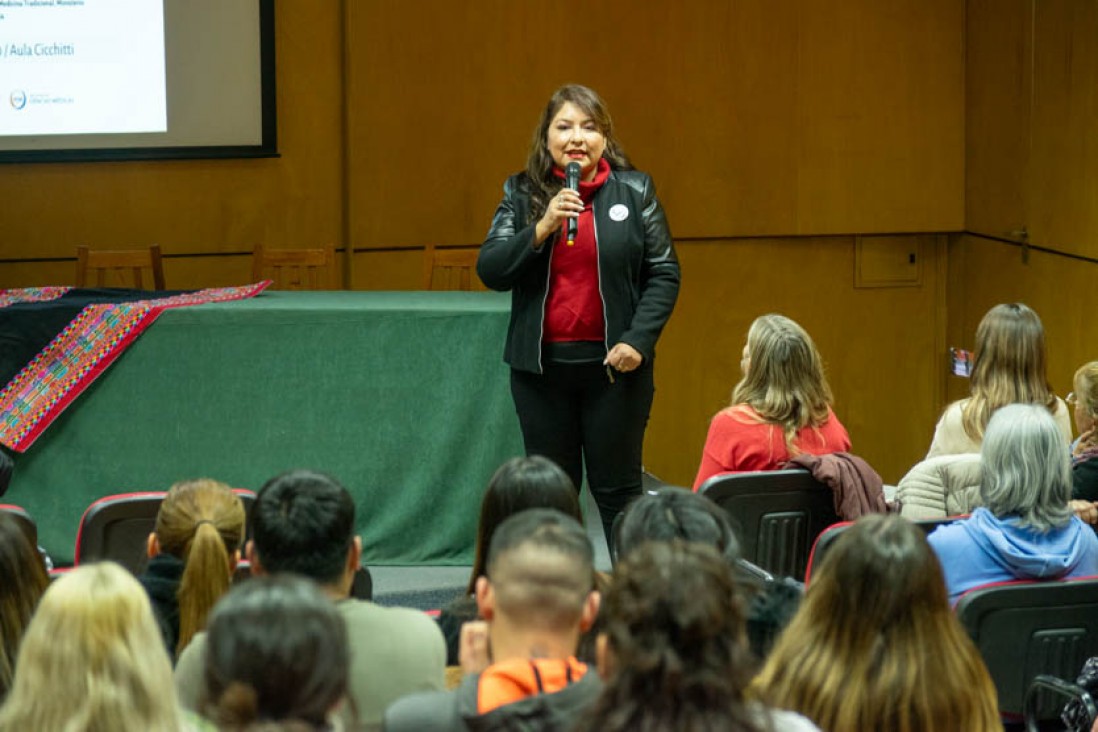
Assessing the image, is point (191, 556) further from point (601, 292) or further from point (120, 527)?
point (601, 292)

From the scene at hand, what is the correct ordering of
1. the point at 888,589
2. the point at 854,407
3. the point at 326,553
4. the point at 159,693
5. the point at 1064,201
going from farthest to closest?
the point at 854,407
the point at 1064,201
the point at 326,553
the point at 888,589
the point at 159,693

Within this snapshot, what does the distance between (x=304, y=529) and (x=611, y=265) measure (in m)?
1.70

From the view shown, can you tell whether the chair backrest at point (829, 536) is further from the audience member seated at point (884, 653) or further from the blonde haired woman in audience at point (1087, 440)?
the audience member seated at point (884, 653)

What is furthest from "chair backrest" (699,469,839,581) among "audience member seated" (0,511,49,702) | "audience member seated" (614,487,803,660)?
"audience member seated" (0,511,49,702)

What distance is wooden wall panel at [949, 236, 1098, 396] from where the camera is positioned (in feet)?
21.2

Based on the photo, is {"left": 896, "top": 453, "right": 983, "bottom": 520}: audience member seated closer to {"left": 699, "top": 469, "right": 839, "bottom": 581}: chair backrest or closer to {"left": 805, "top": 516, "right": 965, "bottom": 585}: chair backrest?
{"left": 699, "top": 469, "right": 839, "bottom": 581}: chair backrest

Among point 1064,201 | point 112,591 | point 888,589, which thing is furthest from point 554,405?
point 1064,201

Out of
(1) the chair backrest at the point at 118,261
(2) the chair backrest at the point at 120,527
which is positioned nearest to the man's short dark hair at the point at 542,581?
(2) the chair backrest at the point at 120,527

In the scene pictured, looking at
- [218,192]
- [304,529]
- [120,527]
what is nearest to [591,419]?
[120,527]

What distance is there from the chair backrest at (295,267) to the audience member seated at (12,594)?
4.13 meters

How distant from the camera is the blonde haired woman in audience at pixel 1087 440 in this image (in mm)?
3318

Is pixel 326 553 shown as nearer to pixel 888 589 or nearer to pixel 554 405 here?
pixel 888 589

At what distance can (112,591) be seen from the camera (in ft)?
5.57

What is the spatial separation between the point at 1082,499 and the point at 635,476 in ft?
3.52
